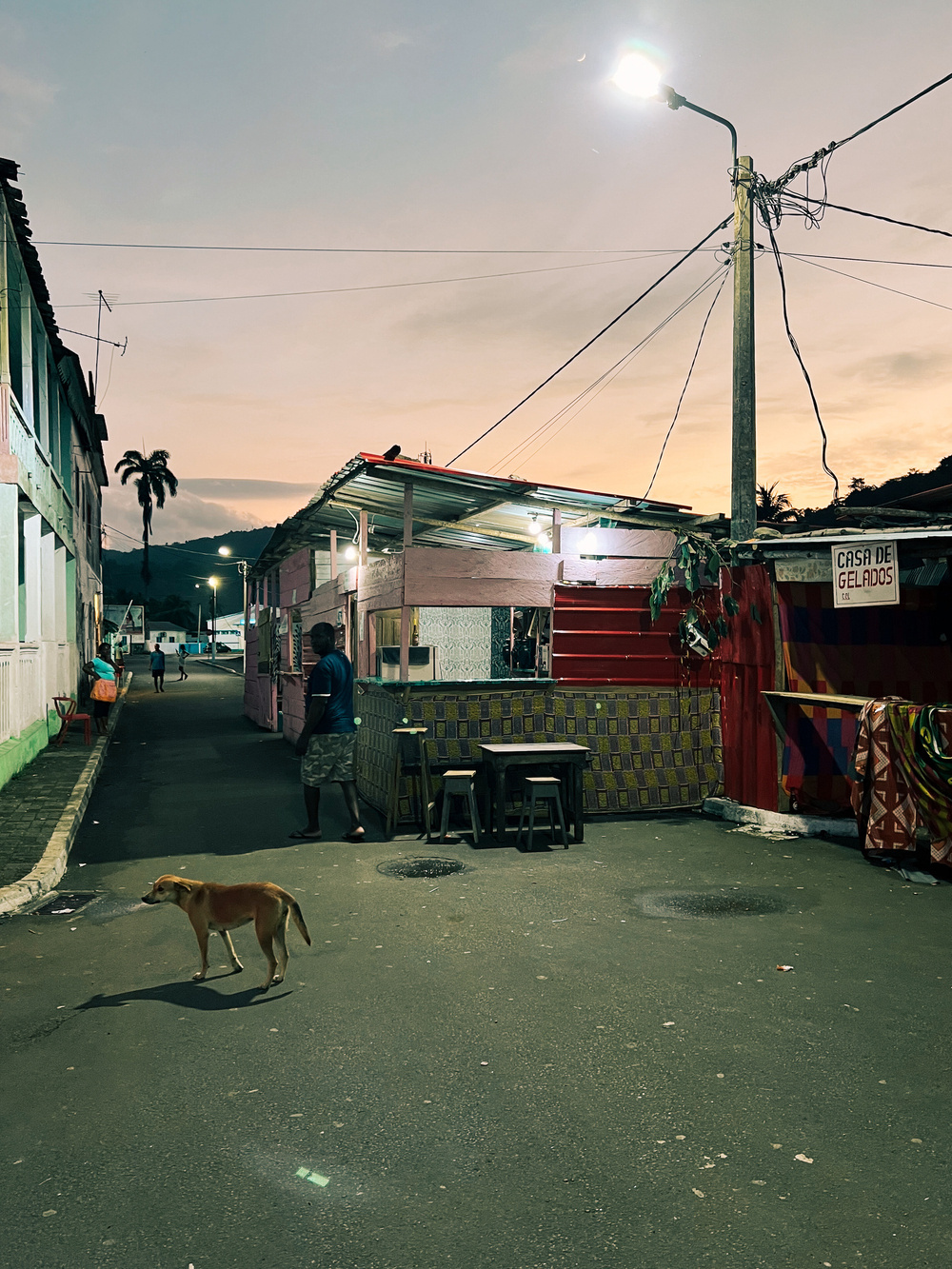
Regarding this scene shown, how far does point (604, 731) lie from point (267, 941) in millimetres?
6212

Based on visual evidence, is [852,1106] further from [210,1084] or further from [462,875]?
[462,875]

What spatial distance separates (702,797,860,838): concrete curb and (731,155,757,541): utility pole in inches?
120

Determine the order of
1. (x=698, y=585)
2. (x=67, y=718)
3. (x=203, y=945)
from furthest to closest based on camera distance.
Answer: (x=67, y=718), (x=698, y=585), (x=203, y=945)

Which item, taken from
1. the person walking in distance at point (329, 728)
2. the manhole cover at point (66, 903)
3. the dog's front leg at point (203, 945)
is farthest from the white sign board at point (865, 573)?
the manhole cover at point (66, 903)

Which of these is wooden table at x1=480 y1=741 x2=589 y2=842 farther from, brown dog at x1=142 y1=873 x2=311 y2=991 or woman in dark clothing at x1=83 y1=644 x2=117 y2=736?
woman in dark clothing at x1=83 y1=644 x2=117 y2=736

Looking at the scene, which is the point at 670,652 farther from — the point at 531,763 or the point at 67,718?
the point at 67,718

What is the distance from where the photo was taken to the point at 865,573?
8.92 metres

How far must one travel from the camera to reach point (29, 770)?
13227 millimetres

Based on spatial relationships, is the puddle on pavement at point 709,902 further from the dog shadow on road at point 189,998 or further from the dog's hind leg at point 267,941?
the dog shadow on road at point 189,998

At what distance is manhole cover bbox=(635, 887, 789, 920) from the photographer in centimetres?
661

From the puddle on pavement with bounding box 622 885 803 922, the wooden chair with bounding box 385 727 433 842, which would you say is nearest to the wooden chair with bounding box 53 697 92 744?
the wooden chair with bounding box 385 727 433 842

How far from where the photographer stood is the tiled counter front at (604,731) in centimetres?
1021

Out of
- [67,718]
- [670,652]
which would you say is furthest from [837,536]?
[67,718]

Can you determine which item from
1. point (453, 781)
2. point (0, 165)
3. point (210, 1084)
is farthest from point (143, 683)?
point (210, 1084)
